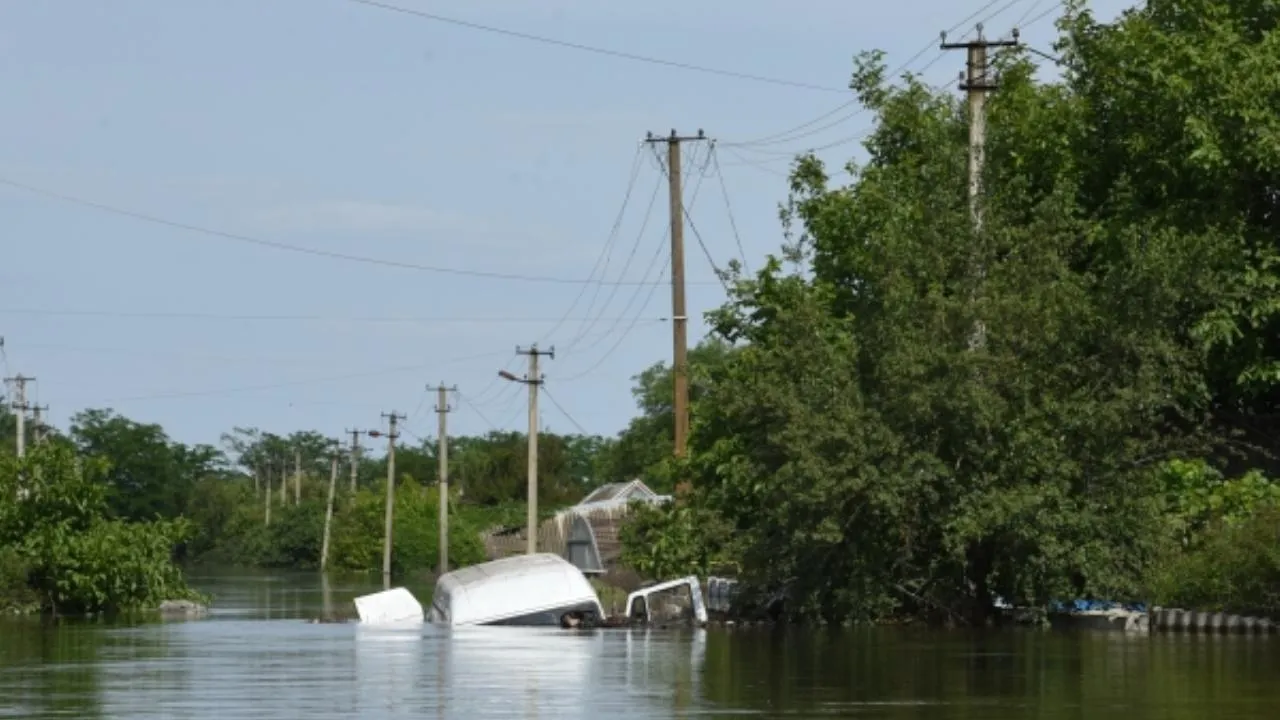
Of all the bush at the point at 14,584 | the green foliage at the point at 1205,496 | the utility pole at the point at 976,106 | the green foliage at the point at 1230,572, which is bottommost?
the bush at the point at 14,584

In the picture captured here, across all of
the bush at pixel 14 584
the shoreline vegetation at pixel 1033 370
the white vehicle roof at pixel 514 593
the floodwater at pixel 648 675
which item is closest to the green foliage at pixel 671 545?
the shoreline vegetation at pixel 1033 370

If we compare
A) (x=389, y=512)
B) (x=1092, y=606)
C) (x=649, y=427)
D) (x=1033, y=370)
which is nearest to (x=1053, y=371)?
(x=1033, y=370)

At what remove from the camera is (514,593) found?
44.5 meters

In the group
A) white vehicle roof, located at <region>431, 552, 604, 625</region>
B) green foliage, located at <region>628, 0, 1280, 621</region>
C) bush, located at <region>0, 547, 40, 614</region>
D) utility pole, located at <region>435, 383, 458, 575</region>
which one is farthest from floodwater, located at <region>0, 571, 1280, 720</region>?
utility pole, located at <region>435, 383, 458, 575</region>

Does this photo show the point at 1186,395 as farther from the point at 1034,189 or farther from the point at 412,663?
the point at 412,663

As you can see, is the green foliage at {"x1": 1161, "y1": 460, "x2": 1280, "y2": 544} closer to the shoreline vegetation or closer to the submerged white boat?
the shoreline vegetation

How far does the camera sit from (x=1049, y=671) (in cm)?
2473

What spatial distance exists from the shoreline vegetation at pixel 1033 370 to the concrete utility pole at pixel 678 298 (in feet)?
17.6

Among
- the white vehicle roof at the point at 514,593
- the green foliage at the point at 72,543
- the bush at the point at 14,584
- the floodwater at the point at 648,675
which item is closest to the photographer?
the floodwater at the point at 648,675

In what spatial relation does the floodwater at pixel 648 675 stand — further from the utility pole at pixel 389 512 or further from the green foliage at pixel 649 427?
the green foliage at pixel 649 427

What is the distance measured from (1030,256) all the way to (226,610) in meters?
28.6

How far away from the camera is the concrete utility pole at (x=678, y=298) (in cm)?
5431

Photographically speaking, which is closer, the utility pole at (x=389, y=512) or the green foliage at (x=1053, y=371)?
the green foliage at (x=1053, y=371)

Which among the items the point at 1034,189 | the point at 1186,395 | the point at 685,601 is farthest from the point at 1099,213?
the point at 685,601
